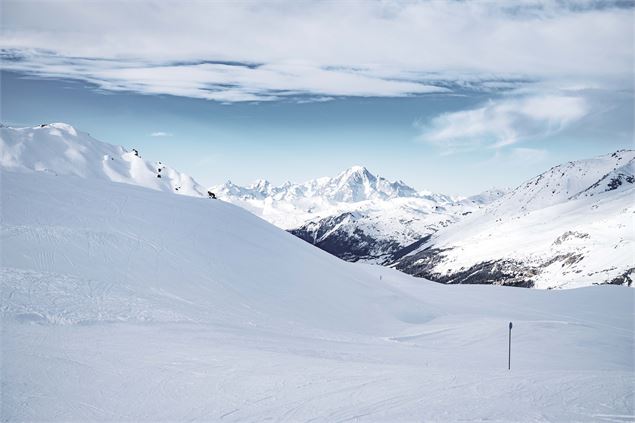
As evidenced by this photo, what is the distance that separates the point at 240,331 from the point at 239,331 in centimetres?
7

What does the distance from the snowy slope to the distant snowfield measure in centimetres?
10

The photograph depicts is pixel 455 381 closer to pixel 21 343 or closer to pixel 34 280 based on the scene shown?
pixel 21 343

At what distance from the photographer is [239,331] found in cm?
2148

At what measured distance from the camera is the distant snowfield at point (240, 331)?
1201 centimetres

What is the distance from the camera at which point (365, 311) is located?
35.1 metres

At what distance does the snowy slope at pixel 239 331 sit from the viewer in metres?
12.0

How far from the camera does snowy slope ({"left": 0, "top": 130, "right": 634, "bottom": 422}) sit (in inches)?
473

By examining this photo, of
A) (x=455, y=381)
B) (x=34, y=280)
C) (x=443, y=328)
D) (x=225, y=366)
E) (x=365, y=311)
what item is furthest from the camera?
(x=365, y=311)

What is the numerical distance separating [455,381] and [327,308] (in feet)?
63.8

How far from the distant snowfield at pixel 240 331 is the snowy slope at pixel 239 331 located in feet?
0.32

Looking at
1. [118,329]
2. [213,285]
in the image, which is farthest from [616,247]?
[118,329]

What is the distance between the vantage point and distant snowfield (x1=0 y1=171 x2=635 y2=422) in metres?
12.0

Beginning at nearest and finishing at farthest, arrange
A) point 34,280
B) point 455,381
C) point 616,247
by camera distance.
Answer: point 455,381 → point 34,280 → point 616,247

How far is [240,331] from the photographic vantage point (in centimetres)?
2153
